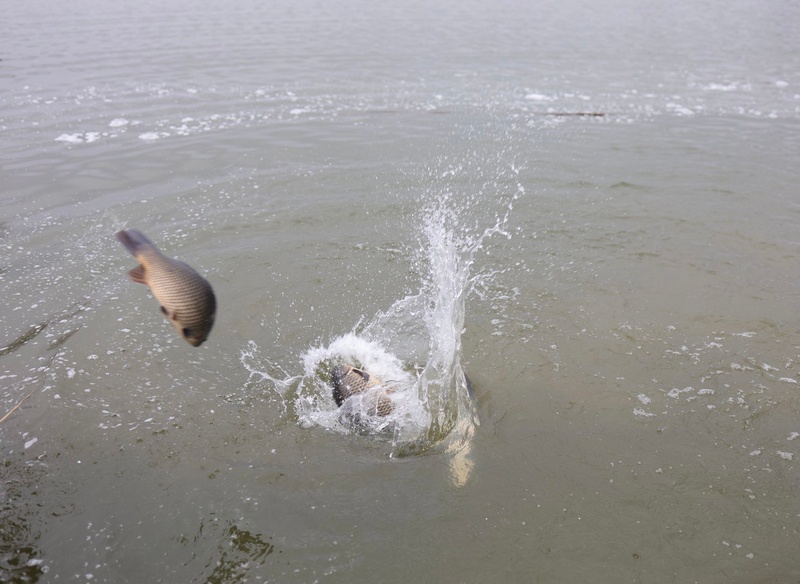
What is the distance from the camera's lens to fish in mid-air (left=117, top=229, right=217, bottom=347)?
3115mm

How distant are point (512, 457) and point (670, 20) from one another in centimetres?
2432

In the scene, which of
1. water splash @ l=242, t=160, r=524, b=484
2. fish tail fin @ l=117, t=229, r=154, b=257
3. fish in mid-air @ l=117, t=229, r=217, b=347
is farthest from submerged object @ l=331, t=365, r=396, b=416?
fish tail fin @ l=117, t=229, r=154, b=257

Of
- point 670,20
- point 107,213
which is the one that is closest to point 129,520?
point 107,213

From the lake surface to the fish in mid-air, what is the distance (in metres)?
1.65

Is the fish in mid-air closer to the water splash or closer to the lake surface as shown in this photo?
the lake surface

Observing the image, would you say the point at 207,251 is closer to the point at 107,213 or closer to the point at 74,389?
the point at 107,213

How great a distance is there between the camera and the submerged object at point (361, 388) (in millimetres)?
4766

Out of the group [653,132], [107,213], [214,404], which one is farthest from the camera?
[653,132]

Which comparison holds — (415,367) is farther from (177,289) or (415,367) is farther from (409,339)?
(177,289)

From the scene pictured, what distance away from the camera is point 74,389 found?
17.1ft

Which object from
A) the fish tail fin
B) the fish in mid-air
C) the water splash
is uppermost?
the fish tail fin

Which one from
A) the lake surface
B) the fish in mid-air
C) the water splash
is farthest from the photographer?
the water splash

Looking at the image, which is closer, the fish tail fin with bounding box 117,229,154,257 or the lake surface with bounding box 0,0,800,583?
the fish tail fin with bounding box 117,229,154,257

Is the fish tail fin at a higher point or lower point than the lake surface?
higher
